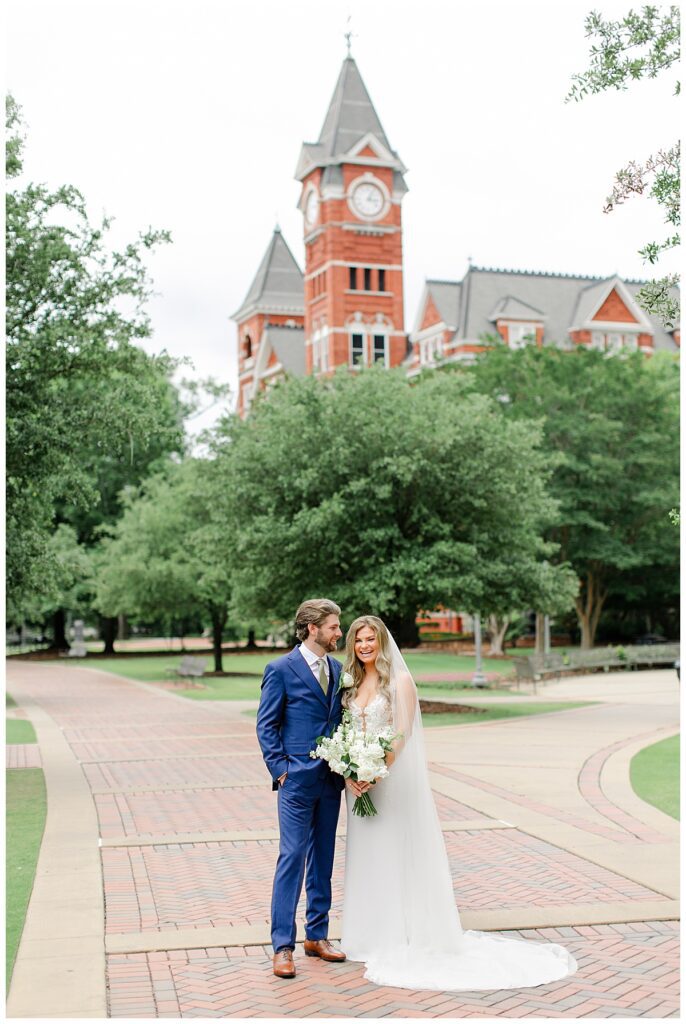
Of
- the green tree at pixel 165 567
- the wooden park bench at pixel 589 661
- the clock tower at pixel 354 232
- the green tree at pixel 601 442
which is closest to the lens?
the wooden park bench at pixel 589 661

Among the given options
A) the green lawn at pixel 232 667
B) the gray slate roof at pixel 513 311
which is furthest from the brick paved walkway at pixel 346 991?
the gray slate roof at pixel 513 311

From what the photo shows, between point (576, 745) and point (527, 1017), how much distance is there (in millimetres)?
12863

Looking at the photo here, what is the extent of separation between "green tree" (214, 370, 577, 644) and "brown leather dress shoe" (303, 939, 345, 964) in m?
15.2

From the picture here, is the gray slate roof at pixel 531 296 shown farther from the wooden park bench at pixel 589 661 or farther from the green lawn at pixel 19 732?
the green lawn at pixel 19 732

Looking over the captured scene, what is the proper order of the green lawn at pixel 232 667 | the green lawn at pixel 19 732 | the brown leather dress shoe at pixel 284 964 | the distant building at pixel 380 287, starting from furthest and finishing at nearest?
the distant building at pixel 380 287
the green lawn at pixel 232 667
the green lawn at pixel 19 732
the brown leather dress shoe at pixel 284 964

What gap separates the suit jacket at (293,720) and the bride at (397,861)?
186 millimetres

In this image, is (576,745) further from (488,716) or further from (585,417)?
(585,417)

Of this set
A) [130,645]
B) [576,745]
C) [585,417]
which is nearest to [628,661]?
[585,417]

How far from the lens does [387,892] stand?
6945mm

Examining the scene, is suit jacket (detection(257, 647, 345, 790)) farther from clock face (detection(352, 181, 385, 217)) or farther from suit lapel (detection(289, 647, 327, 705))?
clock face (detection(352, 181, 385, 217))

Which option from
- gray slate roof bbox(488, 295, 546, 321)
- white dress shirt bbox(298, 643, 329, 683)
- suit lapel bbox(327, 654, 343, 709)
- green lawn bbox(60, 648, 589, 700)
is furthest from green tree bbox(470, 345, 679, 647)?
white dress shirt bbox(298, 643, 329, 683)

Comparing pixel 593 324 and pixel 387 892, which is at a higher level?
pixel 593 324

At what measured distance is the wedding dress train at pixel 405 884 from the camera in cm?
681

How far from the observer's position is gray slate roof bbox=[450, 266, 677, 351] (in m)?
66.8
